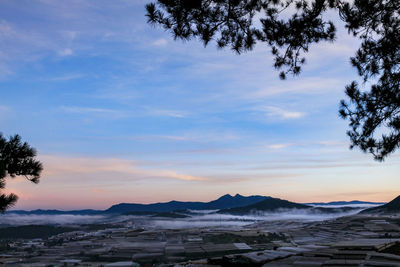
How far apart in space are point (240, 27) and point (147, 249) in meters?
59.8

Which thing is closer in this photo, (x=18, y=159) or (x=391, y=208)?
(x=18, y=159)

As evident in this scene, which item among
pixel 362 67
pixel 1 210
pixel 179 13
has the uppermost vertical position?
pixel 179 13

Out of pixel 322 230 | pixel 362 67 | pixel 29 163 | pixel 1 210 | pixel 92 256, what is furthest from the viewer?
pixel 322 230

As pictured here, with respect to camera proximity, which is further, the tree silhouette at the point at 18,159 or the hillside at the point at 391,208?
the hillside at the point at 391,208

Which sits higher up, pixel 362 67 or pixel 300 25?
pixel 300 25

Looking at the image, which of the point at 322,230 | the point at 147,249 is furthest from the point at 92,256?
the point at 322,230

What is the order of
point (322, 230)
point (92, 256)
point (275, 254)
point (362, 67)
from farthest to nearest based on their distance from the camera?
point (322, 230) < point (92, 256) < point (362, 67) < point (275, 254)

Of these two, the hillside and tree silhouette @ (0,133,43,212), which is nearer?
tree silhouette @ (0,133,43,212)

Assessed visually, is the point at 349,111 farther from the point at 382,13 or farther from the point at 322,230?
the point at 322,230

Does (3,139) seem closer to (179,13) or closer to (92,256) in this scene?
(179,13)

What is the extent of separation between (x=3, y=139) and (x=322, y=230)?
7516 cm

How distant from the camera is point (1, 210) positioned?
11656mm

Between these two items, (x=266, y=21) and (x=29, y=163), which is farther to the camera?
(x=266, y=21)

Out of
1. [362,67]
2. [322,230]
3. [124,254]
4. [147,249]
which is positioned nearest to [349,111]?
[362,67]
